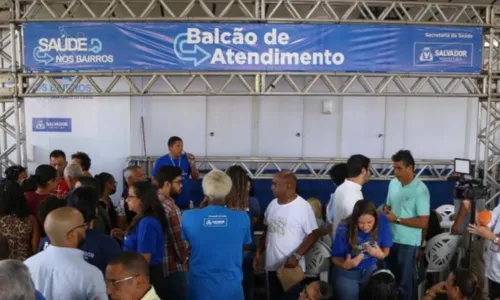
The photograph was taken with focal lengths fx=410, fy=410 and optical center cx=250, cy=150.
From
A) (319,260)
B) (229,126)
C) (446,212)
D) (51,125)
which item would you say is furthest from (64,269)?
(51,125)

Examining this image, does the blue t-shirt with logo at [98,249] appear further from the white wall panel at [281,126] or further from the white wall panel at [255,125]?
the white wall panel at [281,126]

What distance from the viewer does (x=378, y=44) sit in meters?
5.39

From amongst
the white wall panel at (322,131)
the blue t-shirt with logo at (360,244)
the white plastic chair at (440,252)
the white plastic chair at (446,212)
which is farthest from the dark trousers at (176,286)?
the white wall panel at (322,131)

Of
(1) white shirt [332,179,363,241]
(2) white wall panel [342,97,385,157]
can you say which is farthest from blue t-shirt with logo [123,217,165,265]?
(2) white wall panel [342,97,385,157]

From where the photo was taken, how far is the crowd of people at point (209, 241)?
1743mm

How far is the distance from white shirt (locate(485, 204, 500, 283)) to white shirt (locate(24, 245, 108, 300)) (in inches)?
103

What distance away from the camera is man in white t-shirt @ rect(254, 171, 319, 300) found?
290cm

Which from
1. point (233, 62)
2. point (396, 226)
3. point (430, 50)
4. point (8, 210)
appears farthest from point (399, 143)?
point (8, 210)

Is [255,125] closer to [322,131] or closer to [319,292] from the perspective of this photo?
[322,131]

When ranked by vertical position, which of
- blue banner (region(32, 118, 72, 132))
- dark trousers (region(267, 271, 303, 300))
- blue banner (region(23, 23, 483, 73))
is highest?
blue banner (region(23, 23, 483, 73))

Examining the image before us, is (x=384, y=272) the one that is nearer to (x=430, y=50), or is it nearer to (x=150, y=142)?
(x=430, y=50)

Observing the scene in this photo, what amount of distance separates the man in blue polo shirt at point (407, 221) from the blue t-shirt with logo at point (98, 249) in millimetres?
2035

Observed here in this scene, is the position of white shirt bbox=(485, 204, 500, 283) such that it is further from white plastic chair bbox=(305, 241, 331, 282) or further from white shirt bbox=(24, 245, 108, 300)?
white shirt bbox=(24, 245, 108, 300)

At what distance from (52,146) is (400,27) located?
264 inches
